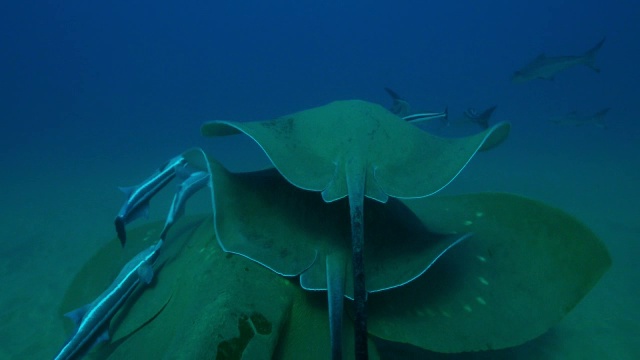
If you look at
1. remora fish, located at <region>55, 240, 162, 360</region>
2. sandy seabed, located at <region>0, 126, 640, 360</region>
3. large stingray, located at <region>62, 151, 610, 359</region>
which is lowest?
sandy seabed, located at <region>0, 126, 640, 360</region>

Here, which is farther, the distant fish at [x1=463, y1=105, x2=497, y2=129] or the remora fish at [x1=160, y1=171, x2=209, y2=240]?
the distant fish at [x1=463, y1=105, x2=497, y2=129]

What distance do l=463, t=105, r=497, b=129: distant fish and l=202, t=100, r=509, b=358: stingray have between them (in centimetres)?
493

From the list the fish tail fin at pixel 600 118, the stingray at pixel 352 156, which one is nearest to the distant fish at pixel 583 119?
the fish tail fin at pixel 600 118

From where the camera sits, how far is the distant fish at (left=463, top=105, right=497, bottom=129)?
23.1ft

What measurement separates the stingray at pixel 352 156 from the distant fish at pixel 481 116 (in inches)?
194

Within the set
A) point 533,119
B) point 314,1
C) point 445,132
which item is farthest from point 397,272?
point 314,1

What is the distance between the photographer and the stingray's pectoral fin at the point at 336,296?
1767 mm

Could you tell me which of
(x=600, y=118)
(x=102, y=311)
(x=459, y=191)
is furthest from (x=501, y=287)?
(x=600, y=118)

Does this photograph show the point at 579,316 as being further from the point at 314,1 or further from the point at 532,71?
the point at 314,1

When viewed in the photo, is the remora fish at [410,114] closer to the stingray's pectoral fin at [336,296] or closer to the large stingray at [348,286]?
the large stingray at [348,286]

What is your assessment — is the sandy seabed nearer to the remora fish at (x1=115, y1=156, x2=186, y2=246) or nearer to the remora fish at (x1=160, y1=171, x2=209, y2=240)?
the remora fish at (x1=115, y1=156, x2=186, y2=246)

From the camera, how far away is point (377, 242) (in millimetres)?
2521

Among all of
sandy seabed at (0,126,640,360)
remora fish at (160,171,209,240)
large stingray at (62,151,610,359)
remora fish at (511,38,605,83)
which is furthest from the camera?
remora fish at (511,38,605,83)

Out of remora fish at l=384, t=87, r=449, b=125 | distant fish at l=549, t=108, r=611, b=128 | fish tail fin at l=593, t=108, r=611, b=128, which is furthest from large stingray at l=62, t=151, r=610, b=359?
fish tail fin at l=593, t=108, r=611, b=128
